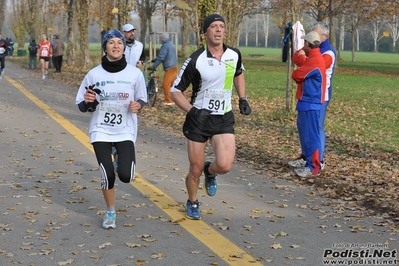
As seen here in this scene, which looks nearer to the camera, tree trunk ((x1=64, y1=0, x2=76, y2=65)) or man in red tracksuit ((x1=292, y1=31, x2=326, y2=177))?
man in red tracksuit ((x1=292, y1=31, x2=326, y2=177))

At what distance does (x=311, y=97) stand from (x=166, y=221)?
3.74 meters

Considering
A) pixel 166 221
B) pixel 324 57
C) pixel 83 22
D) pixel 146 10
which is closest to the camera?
pixel 166 221

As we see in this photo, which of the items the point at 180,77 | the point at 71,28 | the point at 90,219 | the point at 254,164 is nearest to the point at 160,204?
the point at 90,219

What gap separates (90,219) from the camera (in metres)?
7.73

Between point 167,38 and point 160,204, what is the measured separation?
41.1 feet

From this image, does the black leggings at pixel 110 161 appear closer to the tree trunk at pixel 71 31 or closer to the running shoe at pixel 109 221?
the running shoe at pixel 109 221

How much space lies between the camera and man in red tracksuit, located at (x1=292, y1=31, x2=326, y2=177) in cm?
1047

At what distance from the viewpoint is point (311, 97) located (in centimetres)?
1062

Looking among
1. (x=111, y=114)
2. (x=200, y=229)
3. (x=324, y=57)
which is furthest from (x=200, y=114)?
(x=324, y=57)

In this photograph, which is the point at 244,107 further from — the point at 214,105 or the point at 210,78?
the point at 210,78

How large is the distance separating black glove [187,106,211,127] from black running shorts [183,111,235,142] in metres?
0.02

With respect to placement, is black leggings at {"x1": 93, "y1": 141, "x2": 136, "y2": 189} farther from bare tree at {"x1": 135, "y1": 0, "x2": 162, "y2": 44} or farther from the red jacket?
bare tree at {"x1": 135, "y1": 0, "x2": 162, "y2": 44}

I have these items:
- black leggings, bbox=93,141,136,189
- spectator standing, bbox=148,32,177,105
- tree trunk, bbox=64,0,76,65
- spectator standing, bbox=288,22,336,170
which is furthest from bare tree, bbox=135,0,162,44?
black leggings, bbox=93,141,136,189

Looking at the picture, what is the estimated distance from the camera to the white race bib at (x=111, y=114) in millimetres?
7414
